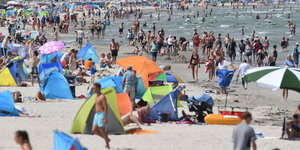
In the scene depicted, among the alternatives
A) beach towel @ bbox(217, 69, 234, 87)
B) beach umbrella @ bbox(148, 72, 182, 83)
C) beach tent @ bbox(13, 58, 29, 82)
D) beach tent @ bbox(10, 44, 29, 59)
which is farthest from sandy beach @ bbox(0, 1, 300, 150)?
beach tent @ bbox(10, 44, 29, 59)

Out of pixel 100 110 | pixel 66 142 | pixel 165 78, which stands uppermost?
pixel 100 110

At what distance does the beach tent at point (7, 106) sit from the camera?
422 inches

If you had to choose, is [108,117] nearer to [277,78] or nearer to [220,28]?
[277,78]

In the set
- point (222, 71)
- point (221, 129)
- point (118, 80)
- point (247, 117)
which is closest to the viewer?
point (247, 117)

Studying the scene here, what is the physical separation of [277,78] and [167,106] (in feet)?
9.31

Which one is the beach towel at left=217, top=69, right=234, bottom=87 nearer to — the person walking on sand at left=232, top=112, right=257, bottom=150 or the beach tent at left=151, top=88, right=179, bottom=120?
the beach tent at left=151, top=88, right=179, bottom=120

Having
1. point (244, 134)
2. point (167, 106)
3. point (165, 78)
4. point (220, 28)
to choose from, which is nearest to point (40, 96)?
point (165, 78)

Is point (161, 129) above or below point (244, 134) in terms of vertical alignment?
below

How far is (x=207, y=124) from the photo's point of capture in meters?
11.0

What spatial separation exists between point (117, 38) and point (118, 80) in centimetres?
2445

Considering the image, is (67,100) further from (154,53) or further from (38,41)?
(38,41)

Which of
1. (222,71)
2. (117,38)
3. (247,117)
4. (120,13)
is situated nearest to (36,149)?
(247,117)

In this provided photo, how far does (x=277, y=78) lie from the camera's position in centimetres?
916

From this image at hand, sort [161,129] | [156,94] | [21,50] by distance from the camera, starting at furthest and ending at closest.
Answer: [21,50]
[156,94]
[161,129]
